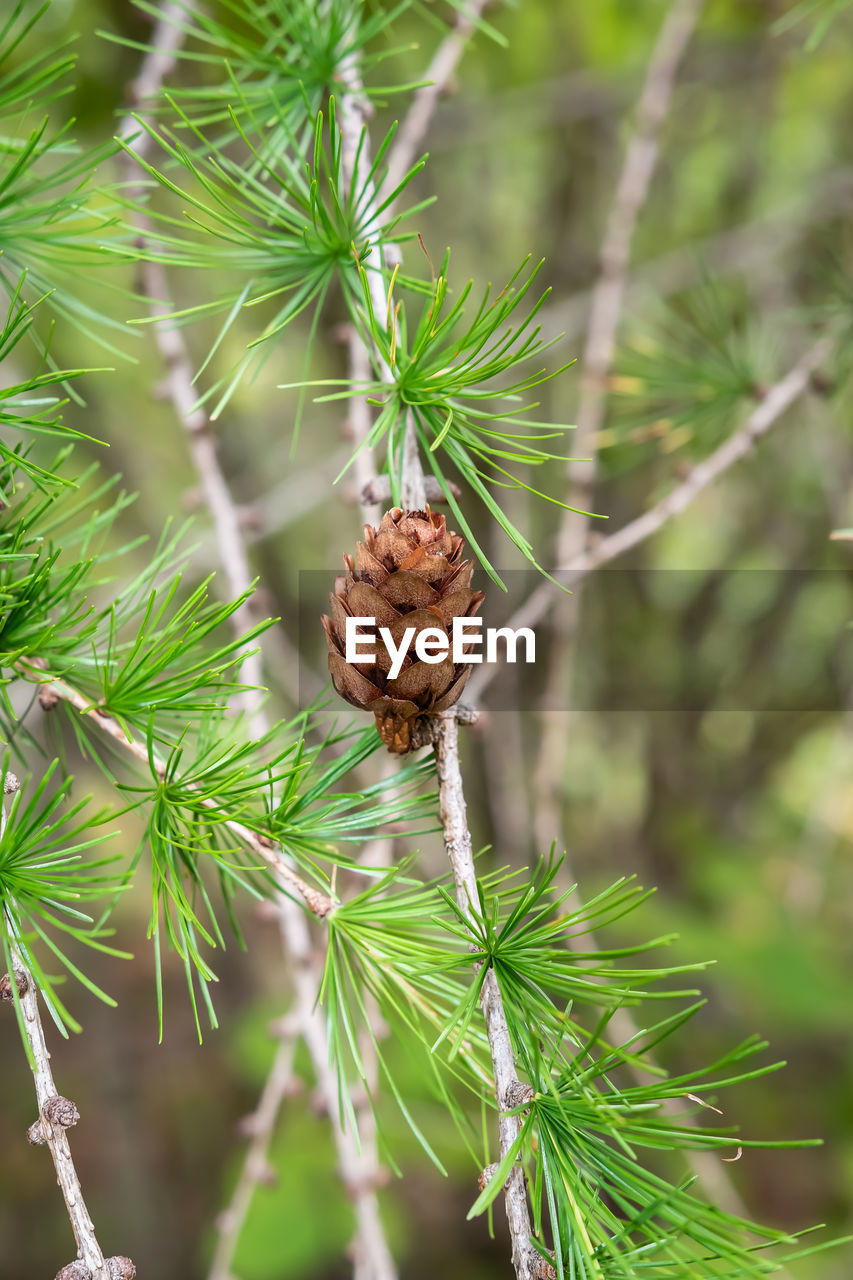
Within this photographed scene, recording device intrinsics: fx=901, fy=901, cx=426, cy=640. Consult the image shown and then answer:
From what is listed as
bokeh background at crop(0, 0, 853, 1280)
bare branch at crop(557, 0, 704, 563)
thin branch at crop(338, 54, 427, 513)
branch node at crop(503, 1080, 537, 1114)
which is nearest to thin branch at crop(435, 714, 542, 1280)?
branch node at crop(503, 1080, 537, 1114)

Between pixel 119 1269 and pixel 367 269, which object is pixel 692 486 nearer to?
pixel 367 269

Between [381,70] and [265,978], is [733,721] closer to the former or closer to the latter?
[265,978]

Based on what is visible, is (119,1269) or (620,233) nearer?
(119,1269)

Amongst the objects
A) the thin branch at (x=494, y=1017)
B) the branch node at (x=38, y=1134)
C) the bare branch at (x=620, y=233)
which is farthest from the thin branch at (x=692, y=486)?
the branch node at (x=38, y=1134)

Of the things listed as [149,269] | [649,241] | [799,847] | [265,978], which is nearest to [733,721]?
[799,847]

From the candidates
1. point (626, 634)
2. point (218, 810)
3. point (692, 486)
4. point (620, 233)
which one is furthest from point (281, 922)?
point (626, 634)

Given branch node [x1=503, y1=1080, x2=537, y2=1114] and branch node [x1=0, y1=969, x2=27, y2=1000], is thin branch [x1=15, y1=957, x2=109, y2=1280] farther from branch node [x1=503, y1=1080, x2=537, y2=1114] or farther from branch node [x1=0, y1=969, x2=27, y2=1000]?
branch node [x1=503, y1=1080, x2=537, y2=1114]

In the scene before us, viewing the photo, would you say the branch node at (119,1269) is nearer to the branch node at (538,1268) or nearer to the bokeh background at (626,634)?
the branch node at (538,1268)
